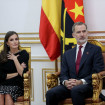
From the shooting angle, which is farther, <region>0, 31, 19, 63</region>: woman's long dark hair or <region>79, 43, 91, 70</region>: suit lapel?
<region>0, 31, 19, 63</region>: woman's long dark hair

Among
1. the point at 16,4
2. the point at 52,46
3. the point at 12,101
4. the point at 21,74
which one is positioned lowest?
the point at 12,101

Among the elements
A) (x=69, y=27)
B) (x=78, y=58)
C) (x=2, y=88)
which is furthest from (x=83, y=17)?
(x=2, y=88)

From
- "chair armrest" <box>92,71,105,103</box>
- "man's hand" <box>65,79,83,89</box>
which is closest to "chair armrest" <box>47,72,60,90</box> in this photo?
"man's hand" <box>65,79,83,89</box>

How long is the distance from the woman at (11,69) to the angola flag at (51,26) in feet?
2.47

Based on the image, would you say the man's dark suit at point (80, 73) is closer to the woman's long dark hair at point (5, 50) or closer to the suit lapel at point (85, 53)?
the suit lapel at point (85, 53)

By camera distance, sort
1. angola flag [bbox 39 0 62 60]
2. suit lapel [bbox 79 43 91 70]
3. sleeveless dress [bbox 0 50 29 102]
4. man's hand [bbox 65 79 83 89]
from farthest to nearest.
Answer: angola flag [bbox 39 0 62 60]
sleeveless dress [bbox 0 50 29 102]
suit lapel [bbox 79 43 91 70]
man's hand [bbox 65 79 83 89]

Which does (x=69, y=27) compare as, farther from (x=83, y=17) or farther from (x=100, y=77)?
(x=100, y=77)

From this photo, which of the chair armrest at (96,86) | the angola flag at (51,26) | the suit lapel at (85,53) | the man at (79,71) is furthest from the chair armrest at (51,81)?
the angola flag at (51,26)

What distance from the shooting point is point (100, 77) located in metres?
3.53

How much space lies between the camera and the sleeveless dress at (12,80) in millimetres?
3789

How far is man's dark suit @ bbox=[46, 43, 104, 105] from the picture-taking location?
3.44 meters

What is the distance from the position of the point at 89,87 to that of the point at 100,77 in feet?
0.56

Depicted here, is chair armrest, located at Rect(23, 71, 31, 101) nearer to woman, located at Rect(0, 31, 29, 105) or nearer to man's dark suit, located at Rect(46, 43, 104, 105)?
woman, located at Rect(0, 31, 29, 105)

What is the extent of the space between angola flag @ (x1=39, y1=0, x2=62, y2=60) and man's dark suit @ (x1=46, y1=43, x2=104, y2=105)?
2.90 feet
